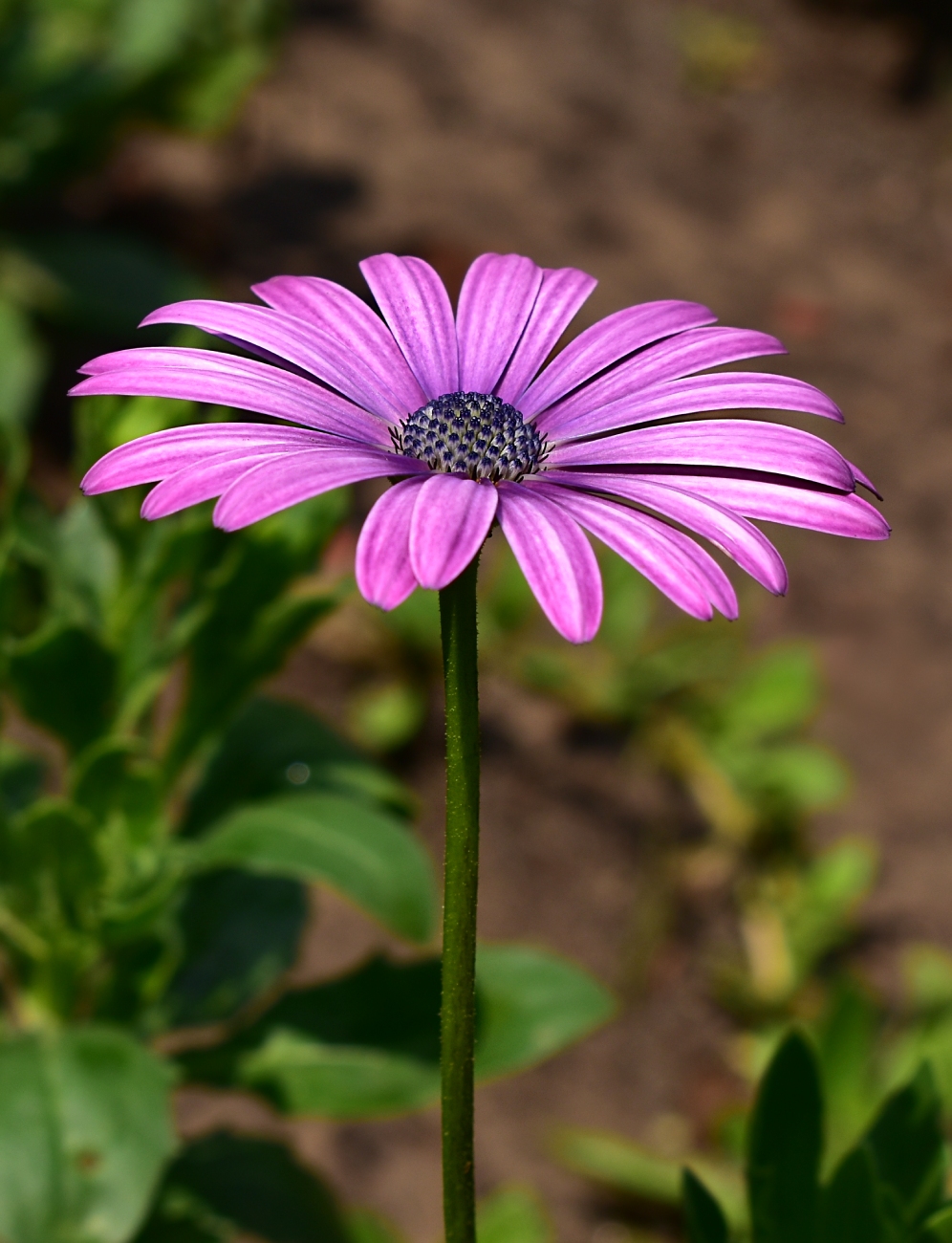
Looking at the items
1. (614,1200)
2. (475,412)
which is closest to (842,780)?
(614,1200)

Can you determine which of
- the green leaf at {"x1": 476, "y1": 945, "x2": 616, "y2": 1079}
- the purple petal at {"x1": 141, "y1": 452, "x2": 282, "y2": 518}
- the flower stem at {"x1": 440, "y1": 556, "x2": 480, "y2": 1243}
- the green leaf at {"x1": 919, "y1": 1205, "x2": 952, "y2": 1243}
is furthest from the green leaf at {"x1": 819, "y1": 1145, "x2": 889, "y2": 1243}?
the purple petal at {"x1": 141, "y1": 452, "x2": 282, "y2": 518}

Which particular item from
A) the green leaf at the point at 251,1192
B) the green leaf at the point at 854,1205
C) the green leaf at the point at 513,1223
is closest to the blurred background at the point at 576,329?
the green leaf at the point at 513,1223

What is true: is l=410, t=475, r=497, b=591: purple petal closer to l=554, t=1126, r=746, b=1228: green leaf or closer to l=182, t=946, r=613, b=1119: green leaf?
l=182, t=946, r=613, b=1119: green leaf

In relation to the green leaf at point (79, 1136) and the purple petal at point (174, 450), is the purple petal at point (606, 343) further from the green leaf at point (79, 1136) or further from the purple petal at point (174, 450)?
the green leaf at point (79, 1136)

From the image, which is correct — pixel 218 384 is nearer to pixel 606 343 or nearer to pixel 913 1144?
pixel 606 343

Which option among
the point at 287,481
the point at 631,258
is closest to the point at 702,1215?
the point at 287,481

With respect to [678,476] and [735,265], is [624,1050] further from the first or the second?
[735,265]
